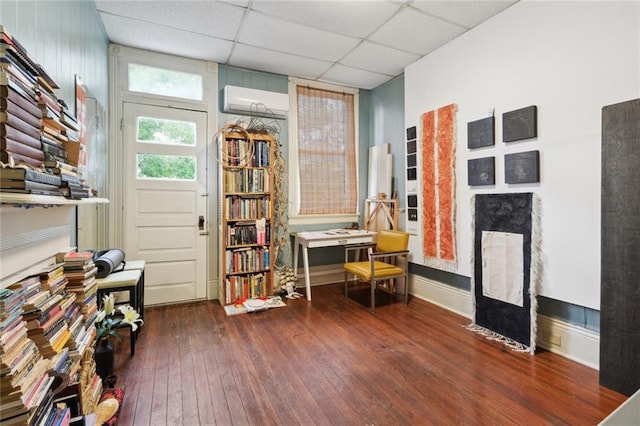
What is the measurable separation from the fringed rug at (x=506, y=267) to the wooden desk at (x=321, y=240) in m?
1.46

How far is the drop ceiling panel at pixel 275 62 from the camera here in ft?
11.8

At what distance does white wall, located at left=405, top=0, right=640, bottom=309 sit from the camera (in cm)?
214

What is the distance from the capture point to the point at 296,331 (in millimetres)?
2967

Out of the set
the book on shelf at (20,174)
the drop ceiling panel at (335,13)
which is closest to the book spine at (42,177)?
the book on shelf at (20,174)

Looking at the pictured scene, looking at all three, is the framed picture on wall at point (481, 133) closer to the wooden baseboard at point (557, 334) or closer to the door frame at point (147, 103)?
the wooden baseboard at point (557, 334)

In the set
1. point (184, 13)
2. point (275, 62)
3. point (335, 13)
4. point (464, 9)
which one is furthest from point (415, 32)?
point (184, 13)

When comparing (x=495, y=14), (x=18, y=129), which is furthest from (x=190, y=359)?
(x=495, y=14)

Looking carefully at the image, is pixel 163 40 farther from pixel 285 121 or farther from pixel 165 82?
pixel 285 121

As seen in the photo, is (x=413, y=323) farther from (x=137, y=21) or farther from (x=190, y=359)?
(x=137, y=21)

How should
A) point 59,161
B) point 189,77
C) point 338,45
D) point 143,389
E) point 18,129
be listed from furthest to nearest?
point 189,77 → point 338,45 → point 143,389 → point 59,161 → point 18,129

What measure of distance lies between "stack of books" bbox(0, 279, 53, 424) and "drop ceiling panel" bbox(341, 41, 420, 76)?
11.7 feet

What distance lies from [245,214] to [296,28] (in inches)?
82.2

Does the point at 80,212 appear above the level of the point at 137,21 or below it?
below

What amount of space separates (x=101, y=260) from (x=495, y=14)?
159 inches
